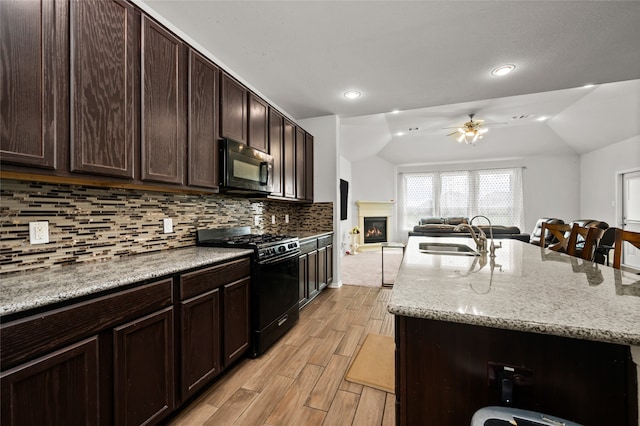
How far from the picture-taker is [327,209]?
4.01 metres

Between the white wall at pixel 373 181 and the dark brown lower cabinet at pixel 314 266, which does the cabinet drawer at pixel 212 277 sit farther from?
the white wall at pixel 373 181

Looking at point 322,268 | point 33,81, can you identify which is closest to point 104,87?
point 33,81

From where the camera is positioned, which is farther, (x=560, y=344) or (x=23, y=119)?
(x=23, y=119)

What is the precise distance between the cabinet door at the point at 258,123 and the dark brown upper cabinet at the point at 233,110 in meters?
0.09

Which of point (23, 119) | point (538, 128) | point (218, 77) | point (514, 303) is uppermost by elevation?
point (538, 128)

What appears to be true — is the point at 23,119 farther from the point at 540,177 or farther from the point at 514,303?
the point at 540,177

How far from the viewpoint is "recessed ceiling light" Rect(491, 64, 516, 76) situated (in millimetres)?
2589


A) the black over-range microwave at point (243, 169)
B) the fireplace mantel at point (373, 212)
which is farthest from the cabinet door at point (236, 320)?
the fireplace mantel at point (373, 212)

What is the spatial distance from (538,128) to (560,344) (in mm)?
7703

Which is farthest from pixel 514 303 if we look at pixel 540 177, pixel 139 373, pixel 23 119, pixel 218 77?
pixel 540 177

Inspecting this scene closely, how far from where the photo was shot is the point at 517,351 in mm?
828

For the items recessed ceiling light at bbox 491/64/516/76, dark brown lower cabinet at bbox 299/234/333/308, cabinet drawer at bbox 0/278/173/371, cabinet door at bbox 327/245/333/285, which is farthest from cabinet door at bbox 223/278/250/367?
recessed ceiling light at bbox 491/64/516/76

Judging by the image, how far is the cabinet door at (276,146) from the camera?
2896 millimetres

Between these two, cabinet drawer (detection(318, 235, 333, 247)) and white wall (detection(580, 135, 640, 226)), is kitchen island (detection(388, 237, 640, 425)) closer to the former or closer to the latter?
cabinet drawer (detection(318, 235, 333, 247))
